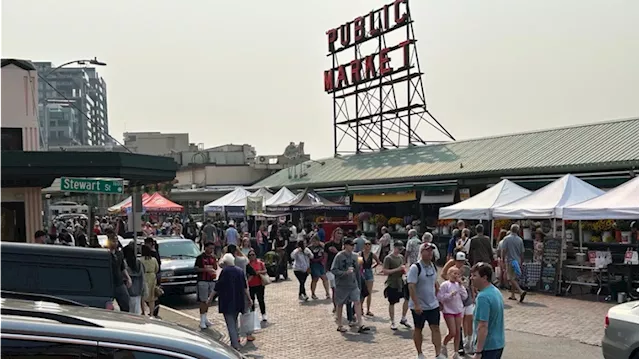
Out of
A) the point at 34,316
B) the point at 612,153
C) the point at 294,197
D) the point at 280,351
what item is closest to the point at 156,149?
the point at 294,197

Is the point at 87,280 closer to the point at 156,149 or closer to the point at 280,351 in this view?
the point at 280,351

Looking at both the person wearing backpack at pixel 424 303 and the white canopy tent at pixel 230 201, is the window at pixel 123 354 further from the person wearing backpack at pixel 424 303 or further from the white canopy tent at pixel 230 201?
the white canopy tent at pixel 230 201

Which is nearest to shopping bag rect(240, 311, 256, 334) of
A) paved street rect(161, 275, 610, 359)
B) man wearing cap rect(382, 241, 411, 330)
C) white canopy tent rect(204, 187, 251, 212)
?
paved street rect(161, 275, 610, 359)

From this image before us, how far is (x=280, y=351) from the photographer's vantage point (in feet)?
36.5

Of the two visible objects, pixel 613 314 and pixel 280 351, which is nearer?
pixel 613 314

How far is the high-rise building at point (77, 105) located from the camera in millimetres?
124331

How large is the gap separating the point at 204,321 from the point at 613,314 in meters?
7.84

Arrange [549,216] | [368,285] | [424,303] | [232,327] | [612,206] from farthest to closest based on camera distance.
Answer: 1. [549,216]
2. [612,206]
3. [368,285]
4. [232,327]
5. [424,303]

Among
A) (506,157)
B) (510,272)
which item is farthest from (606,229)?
(506,157)

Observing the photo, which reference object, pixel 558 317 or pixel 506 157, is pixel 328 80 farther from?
pixel 558 317

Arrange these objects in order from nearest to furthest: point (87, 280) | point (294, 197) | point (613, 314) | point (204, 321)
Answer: point (87, 280)
point (613, 314)
point (204, 321)
point (294, 197)

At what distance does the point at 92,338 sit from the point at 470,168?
2432cm

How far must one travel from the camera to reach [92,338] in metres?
2.46

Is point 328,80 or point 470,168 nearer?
point 470,168
